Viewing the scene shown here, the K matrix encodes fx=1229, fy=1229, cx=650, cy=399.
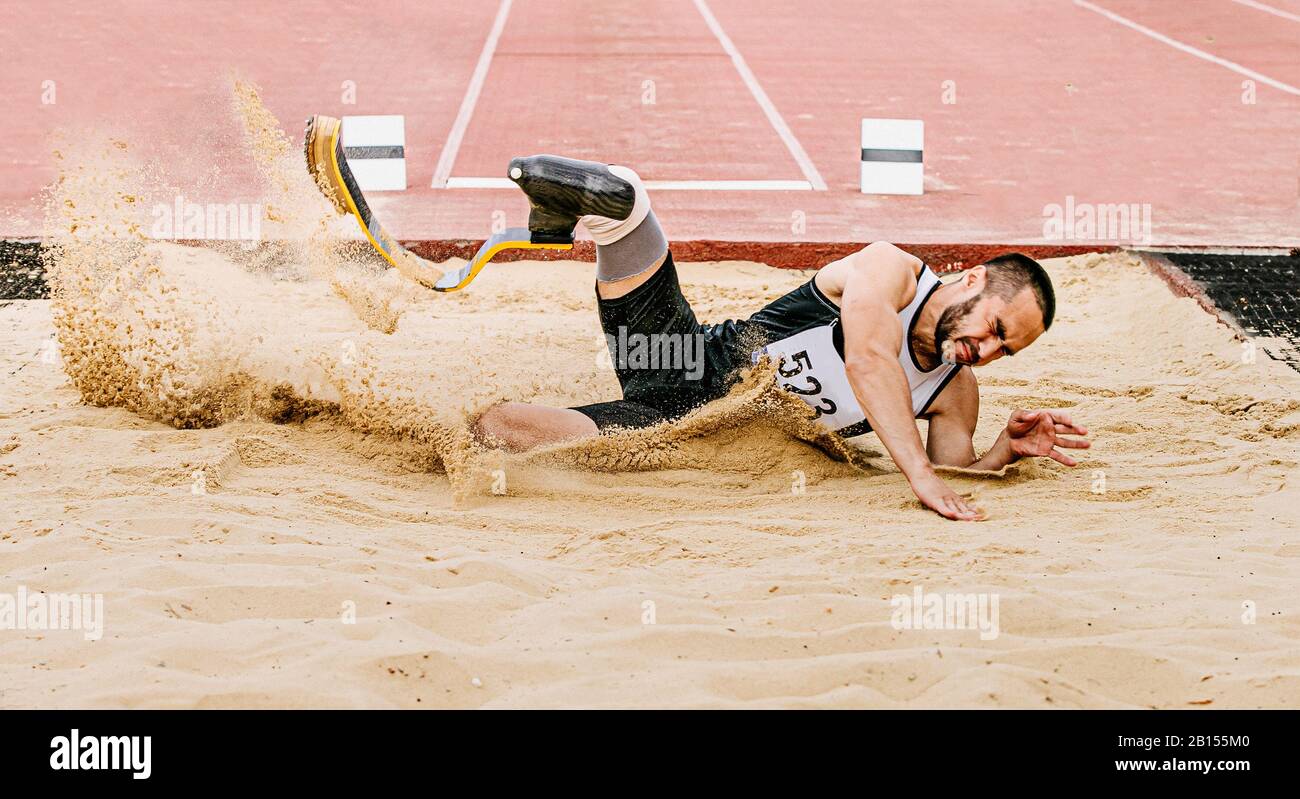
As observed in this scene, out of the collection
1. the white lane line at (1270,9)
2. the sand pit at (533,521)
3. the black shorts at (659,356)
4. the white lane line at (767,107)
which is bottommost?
the sand pit at (533,521)

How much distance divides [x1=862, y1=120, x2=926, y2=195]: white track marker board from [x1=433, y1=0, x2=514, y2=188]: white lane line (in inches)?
102

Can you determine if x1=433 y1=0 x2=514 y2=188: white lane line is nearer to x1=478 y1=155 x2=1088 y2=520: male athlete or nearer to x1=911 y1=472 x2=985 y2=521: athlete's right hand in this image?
x1=478 y1=155 x2=1088 y2=520: male athlete

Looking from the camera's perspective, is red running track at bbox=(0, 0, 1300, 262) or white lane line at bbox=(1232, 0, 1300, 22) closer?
red running track at bbox=(0, 0, 1300, 262)

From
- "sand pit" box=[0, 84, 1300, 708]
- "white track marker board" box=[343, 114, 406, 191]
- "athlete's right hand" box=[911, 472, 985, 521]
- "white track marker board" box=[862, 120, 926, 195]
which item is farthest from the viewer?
"white track marker board" box=[862, 120, 926, 195]

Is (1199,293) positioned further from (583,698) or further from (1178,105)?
(1178,105)

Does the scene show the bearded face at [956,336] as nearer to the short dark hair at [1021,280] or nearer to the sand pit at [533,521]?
the short dark hair at [1021,280]

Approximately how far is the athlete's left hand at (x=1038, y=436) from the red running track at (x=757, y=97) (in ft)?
9.49

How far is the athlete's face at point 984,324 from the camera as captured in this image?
11.3 feet

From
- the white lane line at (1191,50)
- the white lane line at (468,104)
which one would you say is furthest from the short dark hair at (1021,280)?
the white lane line at (1191,50)

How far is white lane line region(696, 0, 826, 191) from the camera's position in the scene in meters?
8.09

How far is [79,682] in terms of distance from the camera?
7.58ft

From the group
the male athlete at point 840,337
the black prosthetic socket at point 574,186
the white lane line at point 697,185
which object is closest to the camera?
the male athlete at point 840,337

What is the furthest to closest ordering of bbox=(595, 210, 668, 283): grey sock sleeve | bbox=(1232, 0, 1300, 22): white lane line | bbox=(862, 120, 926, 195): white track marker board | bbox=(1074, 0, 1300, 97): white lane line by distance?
bbox=(1232, 0, 1300, 22): white lane line → bbox=(1074, 0, 1300, 97): white lane line → bbox=(862, 120, 926, 195): white track marker board → bbox=(595, 210, 668, 283): grey sock sleeve

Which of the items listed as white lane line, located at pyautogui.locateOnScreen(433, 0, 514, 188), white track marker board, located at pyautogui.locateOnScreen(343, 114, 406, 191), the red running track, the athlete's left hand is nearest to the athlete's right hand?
the athlete's left hand
